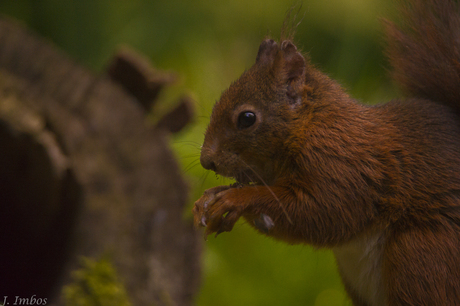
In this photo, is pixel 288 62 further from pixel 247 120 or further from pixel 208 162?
pixel 208 162

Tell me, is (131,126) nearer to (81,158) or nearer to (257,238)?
(81,158)

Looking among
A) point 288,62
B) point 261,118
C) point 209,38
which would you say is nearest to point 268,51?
point 288,62

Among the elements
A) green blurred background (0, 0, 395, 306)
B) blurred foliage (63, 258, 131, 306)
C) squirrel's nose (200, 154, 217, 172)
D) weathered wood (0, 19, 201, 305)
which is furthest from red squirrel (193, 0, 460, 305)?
green blurred background (0, 0, 395, 306)

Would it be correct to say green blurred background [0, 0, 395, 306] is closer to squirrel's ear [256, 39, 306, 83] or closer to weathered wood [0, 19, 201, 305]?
weathered wood [0, 19, 201, 305]

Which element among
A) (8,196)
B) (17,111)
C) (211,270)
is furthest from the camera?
(211,270)

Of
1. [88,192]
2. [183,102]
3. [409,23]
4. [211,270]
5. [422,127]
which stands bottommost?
[211,270]

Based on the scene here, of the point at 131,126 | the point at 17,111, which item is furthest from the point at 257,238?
the point at 17,111

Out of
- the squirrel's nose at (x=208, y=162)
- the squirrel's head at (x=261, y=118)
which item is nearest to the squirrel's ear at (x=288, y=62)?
the squirrel's head at (x=261, y=118)
